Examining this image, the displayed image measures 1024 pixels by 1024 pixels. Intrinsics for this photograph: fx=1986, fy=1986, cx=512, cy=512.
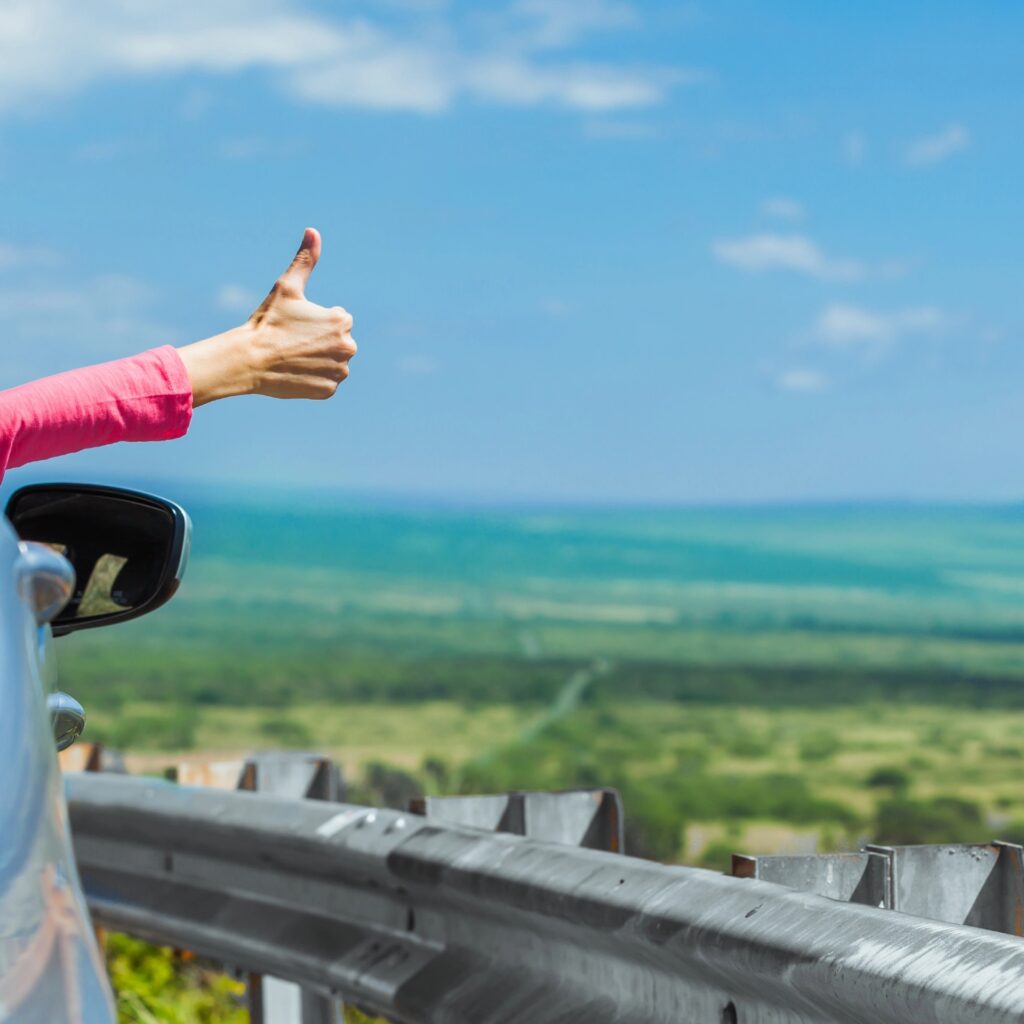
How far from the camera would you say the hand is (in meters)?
3.21

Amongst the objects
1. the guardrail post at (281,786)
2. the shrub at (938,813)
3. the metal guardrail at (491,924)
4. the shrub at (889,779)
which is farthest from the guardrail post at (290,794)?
the shrub at (889,779)

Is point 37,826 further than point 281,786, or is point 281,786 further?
point 281,786

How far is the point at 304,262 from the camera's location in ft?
11.2

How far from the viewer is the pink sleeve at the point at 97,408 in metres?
2.91

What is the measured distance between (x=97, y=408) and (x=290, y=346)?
1.44 feet

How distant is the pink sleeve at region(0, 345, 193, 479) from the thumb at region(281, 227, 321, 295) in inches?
13.2

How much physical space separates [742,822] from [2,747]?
178 feet

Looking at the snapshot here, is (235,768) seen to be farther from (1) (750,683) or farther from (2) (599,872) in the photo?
(1) (750,683)

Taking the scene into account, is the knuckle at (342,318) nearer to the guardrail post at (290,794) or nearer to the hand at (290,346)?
the hand at (290,346)

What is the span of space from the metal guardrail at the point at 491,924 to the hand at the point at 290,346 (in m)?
1.03

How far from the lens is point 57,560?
2.26m

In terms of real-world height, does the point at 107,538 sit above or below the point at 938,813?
above

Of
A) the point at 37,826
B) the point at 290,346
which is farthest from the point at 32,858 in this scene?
the point at 290,346

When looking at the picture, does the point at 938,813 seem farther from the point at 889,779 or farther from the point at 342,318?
the point at 342,318
